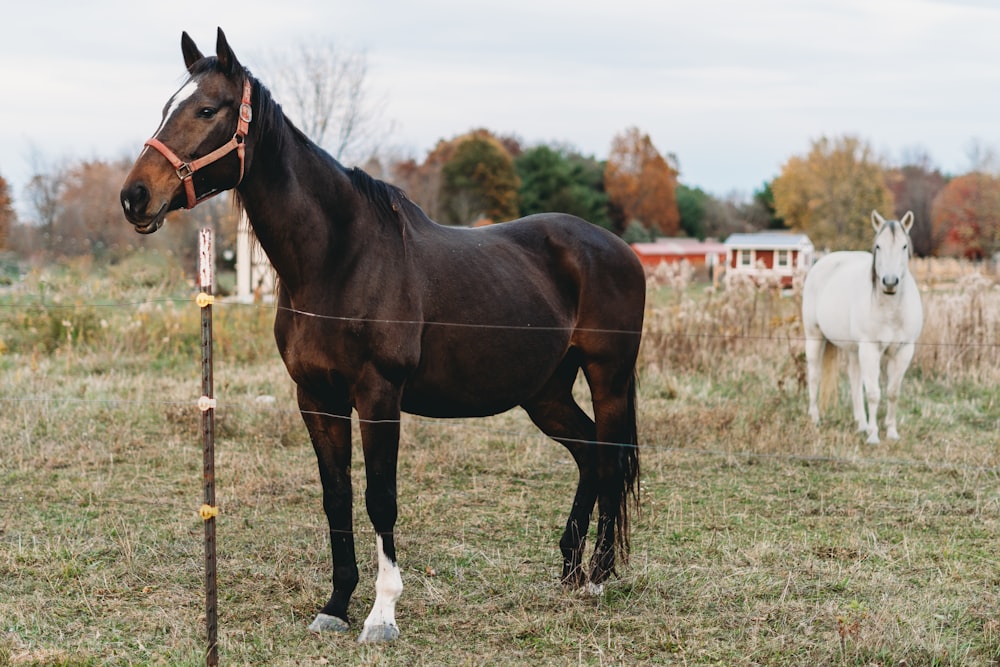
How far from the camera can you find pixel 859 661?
345cm

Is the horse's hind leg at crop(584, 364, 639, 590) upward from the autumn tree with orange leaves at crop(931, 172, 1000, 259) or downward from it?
downward

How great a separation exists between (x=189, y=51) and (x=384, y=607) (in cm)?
250

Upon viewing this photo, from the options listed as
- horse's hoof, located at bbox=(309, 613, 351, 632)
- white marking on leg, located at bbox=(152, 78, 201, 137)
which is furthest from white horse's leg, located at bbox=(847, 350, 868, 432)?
white marking on leg, located at bbox=(152, 78, 201, 137)

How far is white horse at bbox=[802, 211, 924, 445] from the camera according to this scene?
25.0 feet

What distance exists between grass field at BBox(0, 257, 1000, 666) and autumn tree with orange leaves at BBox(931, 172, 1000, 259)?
33805mm

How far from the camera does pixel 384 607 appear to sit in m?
3.81

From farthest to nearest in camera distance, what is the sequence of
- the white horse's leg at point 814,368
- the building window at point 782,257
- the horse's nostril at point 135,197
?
the building window at point 782,257 < the white horse's leg at point 814,368 < the horse's nostril at point 135,197

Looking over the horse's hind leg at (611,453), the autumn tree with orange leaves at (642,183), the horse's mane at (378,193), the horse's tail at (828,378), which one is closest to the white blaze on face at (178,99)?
the horse's mane at (378,193)

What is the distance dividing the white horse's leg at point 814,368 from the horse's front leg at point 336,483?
5.62m

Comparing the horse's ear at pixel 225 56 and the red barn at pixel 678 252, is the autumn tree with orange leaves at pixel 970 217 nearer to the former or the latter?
the red barn at pixel 678 252

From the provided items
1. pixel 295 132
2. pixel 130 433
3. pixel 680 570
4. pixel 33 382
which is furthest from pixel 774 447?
pixel 33 382

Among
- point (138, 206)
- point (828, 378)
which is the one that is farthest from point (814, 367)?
point (138, 206)

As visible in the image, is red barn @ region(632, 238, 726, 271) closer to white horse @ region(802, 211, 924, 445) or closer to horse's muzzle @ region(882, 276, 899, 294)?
white horse @ region(802, 211, 924, 445)

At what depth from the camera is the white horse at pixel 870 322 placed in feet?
25.0
